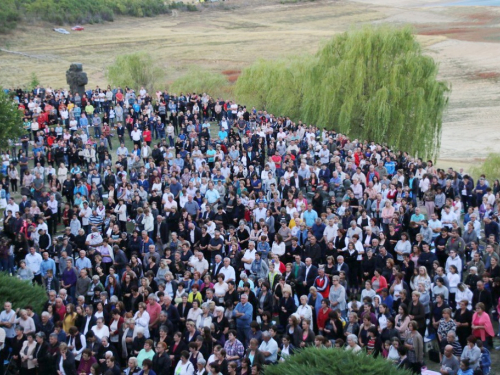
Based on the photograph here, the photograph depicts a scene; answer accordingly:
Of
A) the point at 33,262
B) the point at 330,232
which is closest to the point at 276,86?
the point at 330,232

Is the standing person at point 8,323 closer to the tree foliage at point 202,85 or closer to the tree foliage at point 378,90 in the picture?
the tree foliage at point 378,90

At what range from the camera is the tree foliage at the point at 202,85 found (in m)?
63.7

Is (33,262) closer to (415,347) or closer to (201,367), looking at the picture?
(201,367)

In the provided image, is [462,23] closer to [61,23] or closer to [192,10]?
[192,10]

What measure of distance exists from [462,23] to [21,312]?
97.1 metres

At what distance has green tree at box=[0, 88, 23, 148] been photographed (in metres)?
28.9

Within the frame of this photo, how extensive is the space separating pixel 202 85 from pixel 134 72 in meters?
5.81

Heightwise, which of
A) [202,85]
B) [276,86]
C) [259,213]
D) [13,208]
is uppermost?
[259,213]

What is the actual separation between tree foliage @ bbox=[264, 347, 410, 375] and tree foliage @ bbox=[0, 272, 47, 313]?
679cm

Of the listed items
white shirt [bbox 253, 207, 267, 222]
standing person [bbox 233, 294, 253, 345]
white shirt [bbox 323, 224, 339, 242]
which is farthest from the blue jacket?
white shirt [bbox 253, 207, 267, 222]

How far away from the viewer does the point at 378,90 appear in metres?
37.3

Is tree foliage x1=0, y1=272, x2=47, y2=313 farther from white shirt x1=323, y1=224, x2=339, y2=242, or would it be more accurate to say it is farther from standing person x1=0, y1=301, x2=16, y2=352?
white shirt x1=323, y1=224, x2=339, y2=242

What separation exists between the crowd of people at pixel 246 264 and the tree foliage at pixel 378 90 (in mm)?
10917

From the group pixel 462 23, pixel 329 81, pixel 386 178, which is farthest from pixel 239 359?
pixel 462 23
